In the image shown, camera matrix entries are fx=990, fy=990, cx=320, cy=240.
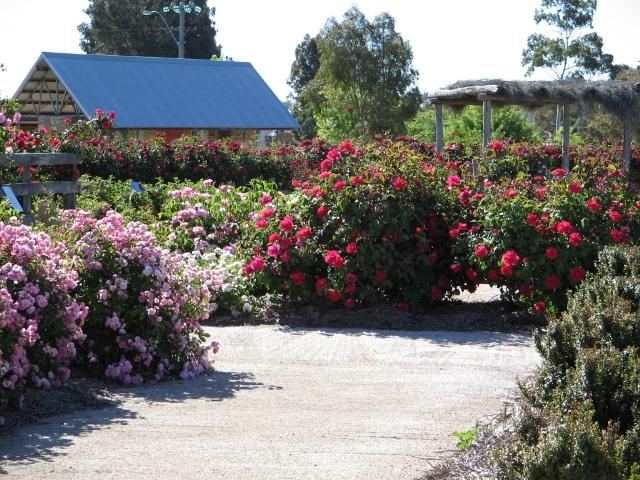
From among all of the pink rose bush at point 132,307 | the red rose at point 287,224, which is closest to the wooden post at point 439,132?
A: the red rose at point 287,224

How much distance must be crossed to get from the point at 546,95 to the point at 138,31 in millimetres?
53170

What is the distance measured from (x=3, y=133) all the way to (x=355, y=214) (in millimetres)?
3576

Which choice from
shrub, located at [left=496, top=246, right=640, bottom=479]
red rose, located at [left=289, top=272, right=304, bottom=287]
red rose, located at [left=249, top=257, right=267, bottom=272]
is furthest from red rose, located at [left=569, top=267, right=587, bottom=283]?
red rose, located at [left=249, top=257, right=267, bottom=272]

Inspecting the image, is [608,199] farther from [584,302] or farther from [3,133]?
[3,133]

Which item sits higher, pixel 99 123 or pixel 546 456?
pixel 99 123

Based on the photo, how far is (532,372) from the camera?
22.4 feet

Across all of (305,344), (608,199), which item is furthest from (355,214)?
(608,199)

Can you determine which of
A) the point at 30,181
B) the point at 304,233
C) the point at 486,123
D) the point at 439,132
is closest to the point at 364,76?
the point at 439,132

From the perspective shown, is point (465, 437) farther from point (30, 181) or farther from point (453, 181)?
point (30, 181)

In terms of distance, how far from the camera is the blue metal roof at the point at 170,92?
3569 cm

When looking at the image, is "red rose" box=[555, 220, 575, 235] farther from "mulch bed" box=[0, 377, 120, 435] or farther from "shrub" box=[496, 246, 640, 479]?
"mulch bed" box=[0, 377, 120, 435]

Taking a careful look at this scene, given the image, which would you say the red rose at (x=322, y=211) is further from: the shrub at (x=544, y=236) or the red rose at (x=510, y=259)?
the red rose at (x=510, y=259)

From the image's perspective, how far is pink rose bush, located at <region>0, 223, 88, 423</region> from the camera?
222 inches

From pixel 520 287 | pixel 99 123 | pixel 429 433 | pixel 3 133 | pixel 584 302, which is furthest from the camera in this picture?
pixel 99 123
